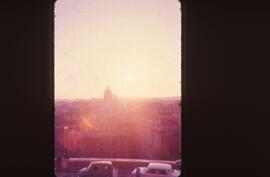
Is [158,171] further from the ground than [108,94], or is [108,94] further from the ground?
[108,94]

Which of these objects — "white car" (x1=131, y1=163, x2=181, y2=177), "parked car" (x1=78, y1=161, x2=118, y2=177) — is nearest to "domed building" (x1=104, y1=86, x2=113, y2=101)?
"parked car" (x1=78, y1=161, x2=118, y2=177)

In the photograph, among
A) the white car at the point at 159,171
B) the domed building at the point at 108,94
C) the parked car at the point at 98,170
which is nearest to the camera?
the white car at the point at 159,171

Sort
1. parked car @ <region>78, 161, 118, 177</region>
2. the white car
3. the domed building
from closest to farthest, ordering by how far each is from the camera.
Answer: the white car
parked car @ <region>78, 161, 118, 177</region>
the domed building

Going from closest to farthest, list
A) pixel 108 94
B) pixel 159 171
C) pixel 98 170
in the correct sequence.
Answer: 1. pixel 159 171
2. pixel 98 170
3. pixel 108 94

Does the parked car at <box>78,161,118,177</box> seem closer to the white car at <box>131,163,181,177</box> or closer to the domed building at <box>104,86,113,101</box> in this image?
the white car at <box>131,163,181,177</box>

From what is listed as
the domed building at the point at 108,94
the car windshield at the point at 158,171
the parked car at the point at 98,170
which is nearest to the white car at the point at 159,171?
the car windshield at the point at 158,171

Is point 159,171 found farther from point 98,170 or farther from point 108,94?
point 108,94

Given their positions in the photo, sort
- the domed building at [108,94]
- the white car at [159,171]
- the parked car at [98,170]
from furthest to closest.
→ the domed building at [108,94]
the parked car at [98,170]
the white car at [159,171]

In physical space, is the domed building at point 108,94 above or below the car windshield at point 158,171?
above

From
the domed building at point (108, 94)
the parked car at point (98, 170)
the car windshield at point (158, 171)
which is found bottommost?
the parked car at point (98, 170)

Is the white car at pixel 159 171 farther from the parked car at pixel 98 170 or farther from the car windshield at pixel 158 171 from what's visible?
the parked car at pixel 98 170

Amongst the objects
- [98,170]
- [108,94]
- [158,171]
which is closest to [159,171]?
[158,171]
